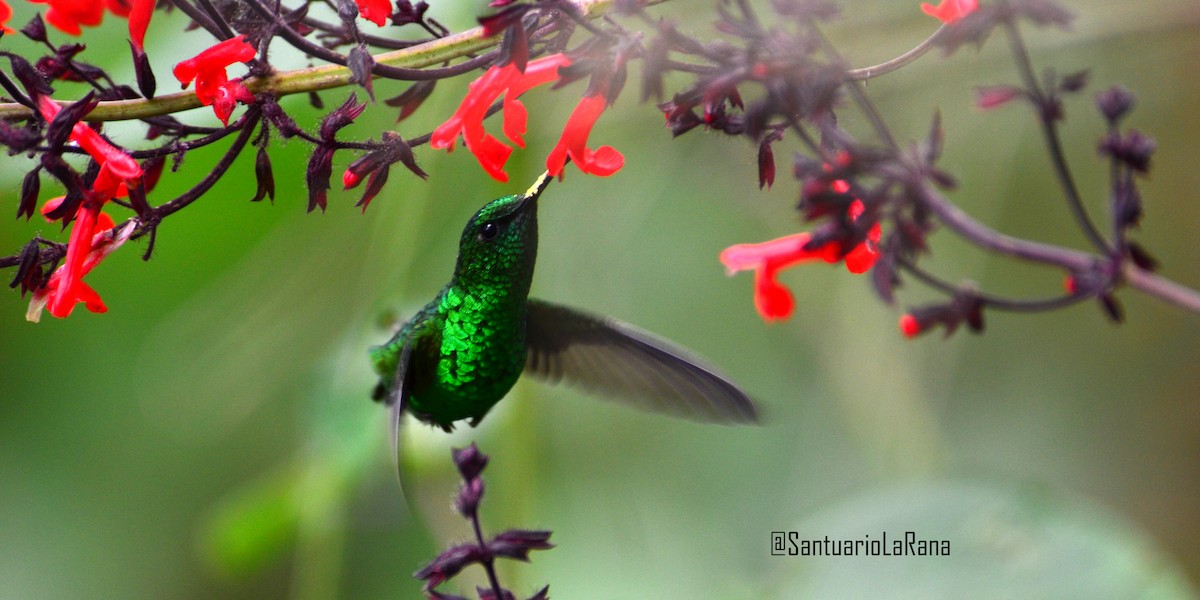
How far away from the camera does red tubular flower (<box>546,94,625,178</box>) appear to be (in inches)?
42.9

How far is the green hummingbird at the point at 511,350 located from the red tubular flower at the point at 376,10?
239 millimetres

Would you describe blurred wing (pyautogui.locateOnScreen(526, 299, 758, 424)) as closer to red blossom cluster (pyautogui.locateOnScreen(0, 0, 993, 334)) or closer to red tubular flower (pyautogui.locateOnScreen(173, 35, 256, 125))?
red blossom cluster (pyautogui.locateOnScreen(0, 0, 993, 334))

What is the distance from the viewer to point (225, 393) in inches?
95.2

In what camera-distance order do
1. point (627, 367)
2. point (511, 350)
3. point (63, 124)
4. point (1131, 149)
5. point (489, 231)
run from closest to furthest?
point (1131, 149) → point (63, 124) → point (489, 231) → point (511, 350) → point (627, 367)

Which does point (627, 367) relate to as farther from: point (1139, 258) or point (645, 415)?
point (645, 415)

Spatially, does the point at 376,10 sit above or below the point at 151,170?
above

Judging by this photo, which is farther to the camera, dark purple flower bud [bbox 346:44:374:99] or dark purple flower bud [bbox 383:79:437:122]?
dark purple flower bud [bbox 383:79:437:122]

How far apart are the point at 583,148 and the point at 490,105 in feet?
0.34

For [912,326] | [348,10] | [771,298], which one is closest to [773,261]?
[771,298]

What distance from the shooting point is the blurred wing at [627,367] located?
1.32 m

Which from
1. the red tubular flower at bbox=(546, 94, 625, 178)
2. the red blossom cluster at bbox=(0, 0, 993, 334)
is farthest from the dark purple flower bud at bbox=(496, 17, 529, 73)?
the red tubular flower at bbox=(546, 94, 625, 178)

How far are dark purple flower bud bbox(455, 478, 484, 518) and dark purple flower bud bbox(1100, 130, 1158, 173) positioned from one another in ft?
1.93

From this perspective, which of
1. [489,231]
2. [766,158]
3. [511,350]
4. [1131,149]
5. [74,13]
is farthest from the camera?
[511,350]

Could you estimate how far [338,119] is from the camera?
103 cm
